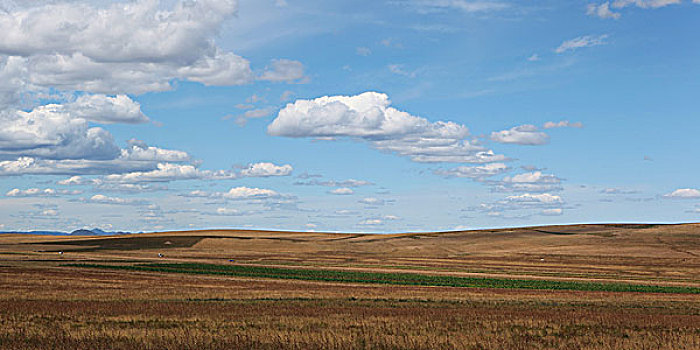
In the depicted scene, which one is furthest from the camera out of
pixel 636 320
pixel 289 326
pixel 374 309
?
pixel 374 309

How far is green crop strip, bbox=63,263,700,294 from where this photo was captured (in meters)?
59.1

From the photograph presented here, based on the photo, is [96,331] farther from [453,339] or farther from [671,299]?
[671,299]

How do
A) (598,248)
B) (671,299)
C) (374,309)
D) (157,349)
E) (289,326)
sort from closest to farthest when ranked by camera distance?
(157,349)
(289,326)
(374,309)
(671,299)
(598,248)

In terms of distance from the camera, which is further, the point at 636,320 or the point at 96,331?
the point at 636,320

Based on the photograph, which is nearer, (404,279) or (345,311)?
(345,311)

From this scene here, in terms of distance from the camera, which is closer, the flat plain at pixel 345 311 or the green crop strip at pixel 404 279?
the flat plain at pixel 345 311

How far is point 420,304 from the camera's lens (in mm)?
40375

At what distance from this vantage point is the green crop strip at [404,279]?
59062 mm

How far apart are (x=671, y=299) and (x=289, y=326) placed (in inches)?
1144

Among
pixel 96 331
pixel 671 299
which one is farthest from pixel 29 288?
pixel 671 299

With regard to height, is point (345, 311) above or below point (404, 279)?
above

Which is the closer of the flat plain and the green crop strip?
the flat plain

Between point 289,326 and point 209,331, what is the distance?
350cm

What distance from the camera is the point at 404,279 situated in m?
66.3
